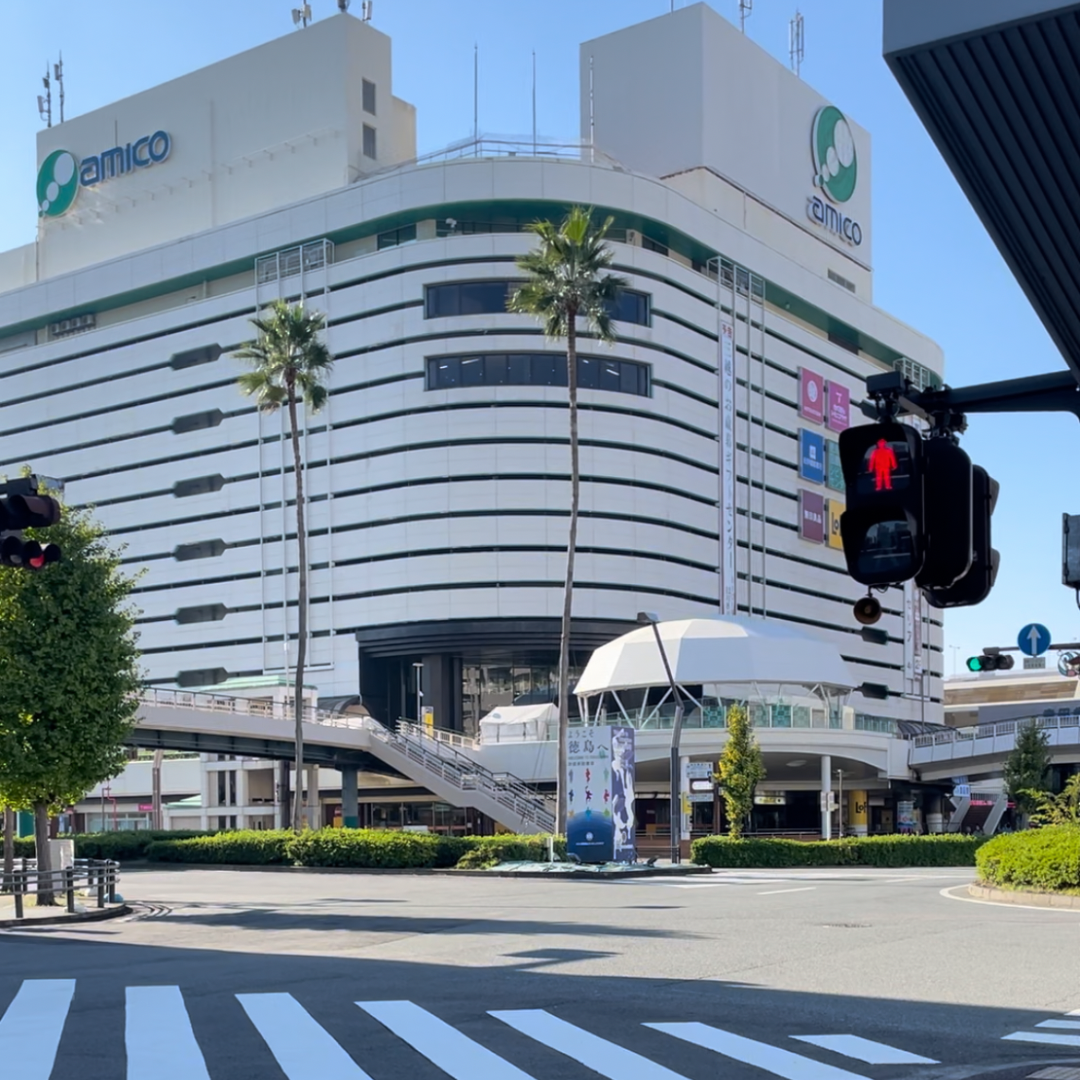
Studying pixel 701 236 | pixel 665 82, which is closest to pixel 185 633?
→ pixel 701 236

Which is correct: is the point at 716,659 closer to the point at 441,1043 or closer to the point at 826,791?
the point at 826,791

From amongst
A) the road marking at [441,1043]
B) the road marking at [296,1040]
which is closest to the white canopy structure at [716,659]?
the road marking at [296,1040]

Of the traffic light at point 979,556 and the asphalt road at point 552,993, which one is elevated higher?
the traffic light at point 979,556

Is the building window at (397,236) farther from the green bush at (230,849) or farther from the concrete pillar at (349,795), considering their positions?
the green bush at (230,849)

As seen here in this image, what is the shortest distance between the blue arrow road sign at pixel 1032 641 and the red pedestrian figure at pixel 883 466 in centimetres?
1903

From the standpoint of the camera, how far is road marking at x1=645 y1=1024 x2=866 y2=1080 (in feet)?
33.1

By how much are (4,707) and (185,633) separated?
65425 mm

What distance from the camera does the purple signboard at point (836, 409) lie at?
105m

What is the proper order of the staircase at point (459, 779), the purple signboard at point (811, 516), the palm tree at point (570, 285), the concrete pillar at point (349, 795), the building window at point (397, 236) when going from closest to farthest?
the palm tree at point (570, 285), the staircase at point (459, 779), the concrete pillar at point (349, 795), the building window at point (397, 236), the purple signboard at point (811, 516)

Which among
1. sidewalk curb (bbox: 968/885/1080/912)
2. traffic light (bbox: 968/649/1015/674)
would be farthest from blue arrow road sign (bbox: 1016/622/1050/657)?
sidewalk curb (bbox: 968/885/1080/912)

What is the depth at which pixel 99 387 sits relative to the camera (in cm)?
9862

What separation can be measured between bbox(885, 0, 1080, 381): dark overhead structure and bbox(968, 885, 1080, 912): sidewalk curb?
1936 cm

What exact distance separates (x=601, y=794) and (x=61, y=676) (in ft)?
52.3

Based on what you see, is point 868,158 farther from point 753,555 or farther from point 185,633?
point 185,633
